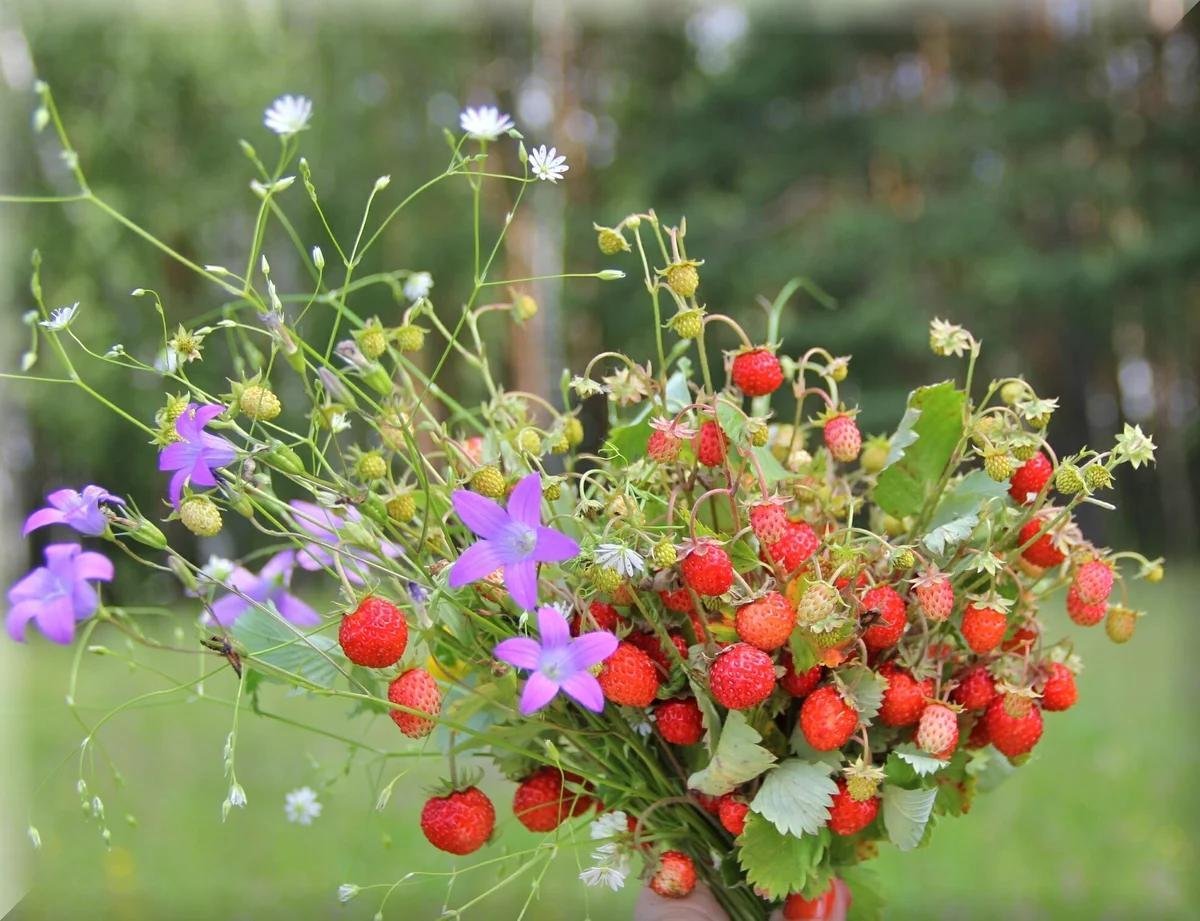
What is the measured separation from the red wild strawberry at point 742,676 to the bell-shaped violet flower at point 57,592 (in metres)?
0.35

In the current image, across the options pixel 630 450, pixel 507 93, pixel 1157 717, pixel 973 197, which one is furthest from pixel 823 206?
pixel 630 450

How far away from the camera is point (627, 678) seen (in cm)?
72

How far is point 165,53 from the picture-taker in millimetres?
6293

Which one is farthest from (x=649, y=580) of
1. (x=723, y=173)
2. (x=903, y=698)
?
(x=723, y=173)

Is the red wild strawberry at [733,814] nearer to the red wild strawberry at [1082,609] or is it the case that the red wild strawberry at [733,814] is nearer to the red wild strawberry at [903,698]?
the red wild strawberry at [903,698]

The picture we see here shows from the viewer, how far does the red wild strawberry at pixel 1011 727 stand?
31.0 inches

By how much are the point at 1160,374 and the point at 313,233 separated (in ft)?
17.5

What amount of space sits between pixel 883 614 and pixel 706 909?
26cm

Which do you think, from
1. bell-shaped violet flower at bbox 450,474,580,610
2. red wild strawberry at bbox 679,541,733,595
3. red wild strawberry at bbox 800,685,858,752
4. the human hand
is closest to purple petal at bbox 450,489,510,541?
bell-shaped violet flower at bbox 450,474,580,610

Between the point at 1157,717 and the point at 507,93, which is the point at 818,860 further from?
the point at 507,93

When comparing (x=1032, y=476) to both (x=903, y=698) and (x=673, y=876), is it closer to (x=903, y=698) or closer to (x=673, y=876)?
(x=903, y=698)

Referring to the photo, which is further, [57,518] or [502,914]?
[502,914]

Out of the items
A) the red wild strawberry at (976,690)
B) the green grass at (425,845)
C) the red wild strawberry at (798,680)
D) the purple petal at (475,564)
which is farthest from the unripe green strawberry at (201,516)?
the green grass at (425,845)

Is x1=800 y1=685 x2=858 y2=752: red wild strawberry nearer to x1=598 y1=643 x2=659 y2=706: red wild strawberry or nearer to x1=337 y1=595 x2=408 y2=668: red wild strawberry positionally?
x1=598 y1=643 x2=659 y2=706: red wild strawberry
